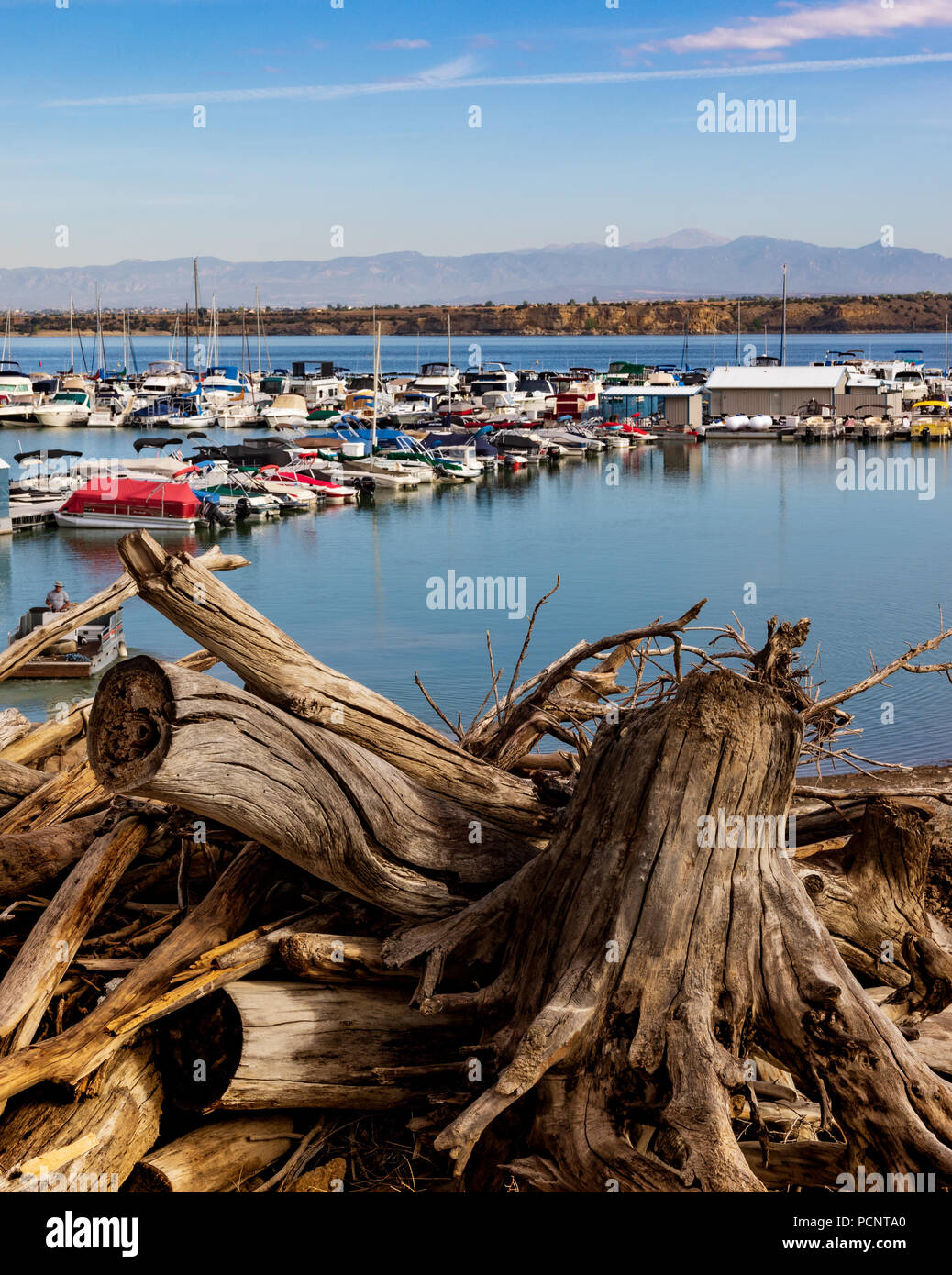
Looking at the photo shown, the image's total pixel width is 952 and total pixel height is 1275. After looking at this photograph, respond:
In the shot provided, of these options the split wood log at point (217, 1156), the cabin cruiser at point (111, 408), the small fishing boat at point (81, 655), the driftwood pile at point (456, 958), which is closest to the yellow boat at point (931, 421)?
the cabin cruiser at point (111, 408)

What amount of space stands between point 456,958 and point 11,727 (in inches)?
146

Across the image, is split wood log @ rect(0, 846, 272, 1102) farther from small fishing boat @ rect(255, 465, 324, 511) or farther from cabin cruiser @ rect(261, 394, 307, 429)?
cabin cruiser @ rect(261, 394, 307, 429)

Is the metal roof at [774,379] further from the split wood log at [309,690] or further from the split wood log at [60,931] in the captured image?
the split wood log at [60,931]

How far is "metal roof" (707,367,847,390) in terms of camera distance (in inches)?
3059

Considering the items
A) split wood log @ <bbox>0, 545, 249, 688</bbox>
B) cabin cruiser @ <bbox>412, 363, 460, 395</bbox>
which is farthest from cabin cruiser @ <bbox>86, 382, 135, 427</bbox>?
split wood log @ <bbox>0, 545, 249, 688</bbox>

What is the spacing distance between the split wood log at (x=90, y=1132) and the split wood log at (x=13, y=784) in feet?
6.29

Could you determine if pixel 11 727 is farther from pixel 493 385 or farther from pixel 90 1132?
pixel 493 385

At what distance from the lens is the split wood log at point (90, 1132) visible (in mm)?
4359

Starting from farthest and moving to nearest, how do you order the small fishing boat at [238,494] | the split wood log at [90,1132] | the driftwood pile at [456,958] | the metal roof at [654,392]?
the metal roof at [654,392] → the small fishing boat at [238,494] → the split wood log at [90,1132] → the driftwood pile at [456,958]

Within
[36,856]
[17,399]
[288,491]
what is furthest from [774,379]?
[36,856]

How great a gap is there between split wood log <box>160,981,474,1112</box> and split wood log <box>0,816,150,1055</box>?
473 mm

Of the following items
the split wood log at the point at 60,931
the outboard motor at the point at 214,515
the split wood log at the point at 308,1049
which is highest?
the split wood log at the point at 60,931
